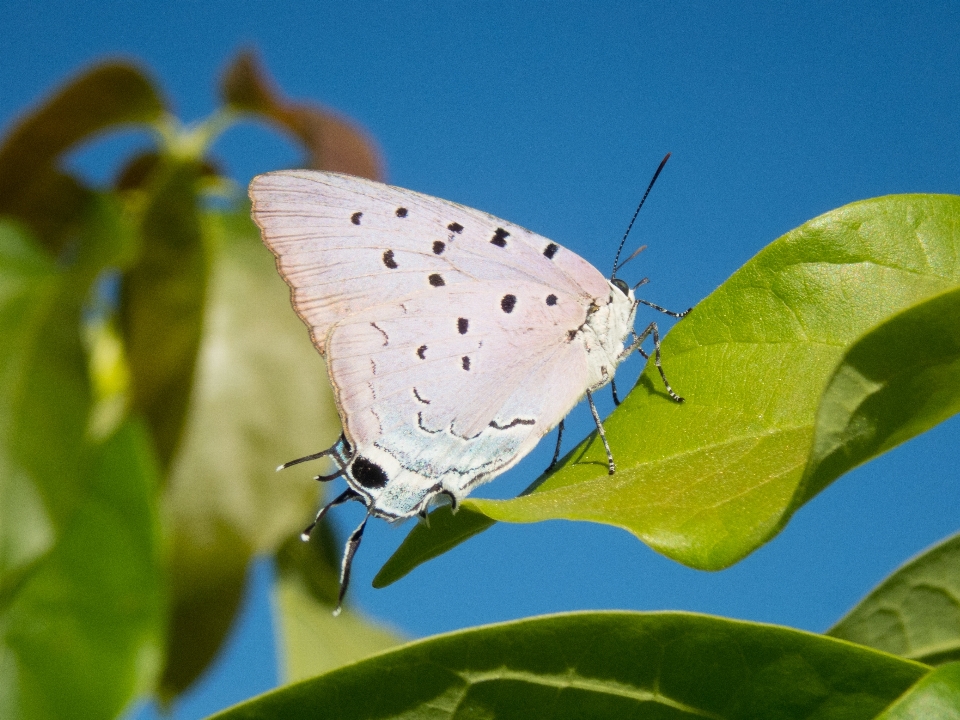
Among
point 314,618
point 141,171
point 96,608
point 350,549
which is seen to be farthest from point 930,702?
point 141,171

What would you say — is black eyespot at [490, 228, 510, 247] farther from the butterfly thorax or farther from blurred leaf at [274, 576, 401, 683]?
blurred leaf at [274, 576, 401, 683]

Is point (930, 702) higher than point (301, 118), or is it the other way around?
point (301, 118)

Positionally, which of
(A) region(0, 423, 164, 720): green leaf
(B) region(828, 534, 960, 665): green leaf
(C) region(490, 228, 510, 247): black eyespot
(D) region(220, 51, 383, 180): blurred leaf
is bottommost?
(A) region(0, 423, 164, 720): green leaf

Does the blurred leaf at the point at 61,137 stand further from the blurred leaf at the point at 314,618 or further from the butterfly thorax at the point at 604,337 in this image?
the butterfly thorax at the point at 604,337

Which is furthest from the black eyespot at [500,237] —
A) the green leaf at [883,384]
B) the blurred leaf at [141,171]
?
the blurred leaf at [141,171]

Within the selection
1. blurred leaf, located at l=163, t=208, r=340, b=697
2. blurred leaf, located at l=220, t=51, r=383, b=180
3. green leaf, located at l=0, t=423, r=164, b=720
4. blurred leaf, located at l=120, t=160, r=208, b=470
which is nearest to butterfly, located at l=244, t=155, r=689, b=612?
green leaf, located at l=0, t=423, r=164, b=720

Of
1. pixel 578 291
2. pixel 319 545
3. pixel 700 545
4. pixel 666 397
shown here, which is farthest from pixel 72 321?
pixel 700 545

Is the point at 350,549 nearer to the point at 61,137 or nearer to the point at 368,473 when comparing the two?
the point at 368,473
